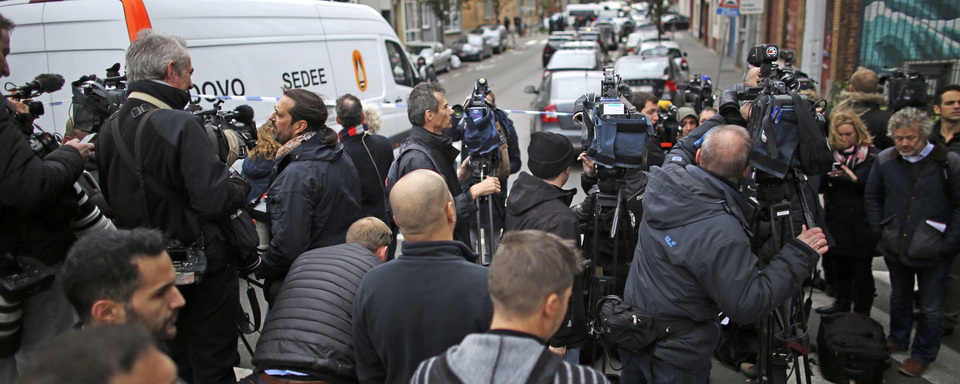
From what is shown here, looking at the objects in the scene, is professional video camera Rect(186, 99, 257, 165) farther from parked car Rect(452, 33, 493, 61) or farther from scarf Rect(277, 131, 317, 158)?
parked car Rect(452, 33, 493, 61)

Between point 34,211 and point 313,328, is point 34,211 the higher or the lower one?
the higher one

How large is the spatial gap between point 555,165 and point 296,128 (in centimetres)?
158

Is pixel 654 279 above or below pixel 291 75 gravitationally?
below

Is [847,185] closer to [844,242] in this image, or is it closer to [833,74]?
[844,242]

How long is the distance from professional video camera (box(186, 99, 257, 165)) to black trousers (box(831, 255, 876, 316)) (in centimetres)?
436

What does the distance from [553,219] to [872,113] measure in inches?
148

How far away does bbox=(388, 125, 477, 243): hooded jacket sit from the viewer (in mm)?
3670

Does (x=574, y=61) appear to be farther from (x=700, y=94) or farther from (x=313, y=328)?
(x=313, y=328)

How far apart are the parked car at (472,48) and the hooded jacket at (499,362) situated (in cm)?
2934

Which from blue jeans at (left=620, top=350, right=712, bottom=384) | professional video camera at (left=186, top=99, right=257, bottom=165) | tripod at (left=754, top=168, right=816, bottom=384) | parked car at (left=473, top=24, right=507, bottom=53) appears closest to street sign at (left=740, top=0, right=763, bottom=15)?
tripod at (left=754, top=168, right=816, bottom=384)

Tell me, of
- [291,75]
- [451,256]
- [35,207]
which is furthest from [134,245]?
[291,75]

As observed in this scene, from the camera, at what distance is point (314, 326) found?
2414 mm

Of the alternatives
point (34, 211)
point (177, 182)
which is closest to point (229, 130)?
point (177, 182)

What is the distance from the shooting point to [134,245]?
182cm
